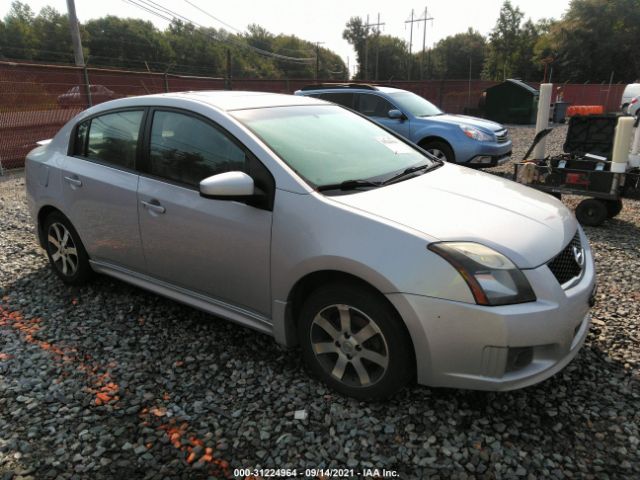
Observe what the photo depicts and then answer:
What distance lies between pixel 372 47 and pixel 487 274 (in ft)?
342

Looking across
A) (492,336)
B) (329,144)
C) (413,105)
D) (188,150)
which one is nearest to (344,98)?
(413,105)

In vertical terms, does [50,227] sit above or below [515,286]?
below

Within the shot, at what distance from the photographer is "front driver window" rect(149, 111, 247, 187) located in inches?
115

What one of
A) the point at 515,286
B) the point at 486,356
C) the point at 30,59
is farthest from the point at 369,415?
the point at 30,59

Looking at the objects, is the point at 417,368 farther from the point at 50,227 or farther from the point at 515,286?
the point at 50,227

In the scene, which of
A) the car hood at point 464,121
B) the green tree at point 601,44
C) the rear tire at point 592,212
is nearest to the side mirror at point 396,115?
the car hood at point 464,121

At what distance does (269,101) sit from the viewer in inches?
135

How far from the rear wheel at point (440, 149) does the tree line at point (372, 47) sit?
39.0ft

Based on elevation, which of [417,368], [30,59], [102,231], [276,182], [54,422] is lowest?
[54,422]

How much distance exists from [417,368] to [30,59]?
6459 cm

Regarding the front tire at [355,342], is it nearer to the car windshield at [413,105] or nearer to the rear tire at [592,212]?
the rear tire at [592,212]

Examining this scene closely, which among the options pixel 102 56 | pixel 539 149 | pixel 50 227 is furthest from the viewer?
pixel 102 56

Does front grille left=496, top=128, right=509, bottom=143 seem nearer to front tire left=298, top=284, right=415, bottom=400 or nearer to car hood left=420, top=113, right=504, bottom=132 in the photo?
car hood left=420, top=113, right=504, bottom=132

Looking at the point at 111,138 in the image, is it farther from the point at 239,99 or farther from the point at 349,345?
the point at 349,345
